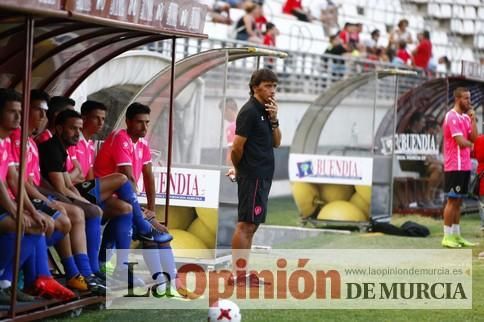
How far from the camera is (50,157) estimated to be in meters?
8.30

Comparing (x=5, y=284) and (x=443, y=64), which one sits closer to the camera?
(x=5, y=284)

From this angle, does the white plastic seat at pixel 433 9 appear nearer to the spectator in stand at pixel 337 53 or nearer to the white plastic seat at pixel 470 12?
the white plastic seat at pixel 470 12

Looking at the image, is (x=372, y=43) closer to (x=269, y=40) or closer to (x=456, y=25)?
(x=269, y=40)

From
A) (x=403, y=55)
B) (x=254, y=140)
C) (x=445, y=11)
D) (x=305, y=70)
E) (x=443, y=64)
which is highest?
(x=445, y=11)

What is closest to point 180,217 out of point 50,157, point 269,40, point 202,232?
point 202,232

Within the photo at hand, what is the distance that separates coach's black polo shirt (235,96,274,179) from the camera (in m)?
9.62

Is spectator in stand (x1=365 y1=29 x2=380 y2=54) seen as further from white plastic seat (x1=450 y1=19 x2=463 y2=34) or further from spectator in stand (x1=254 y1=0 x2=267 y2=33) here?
white plastic seat (x1=450 y1=19 x2=463 y2=34)

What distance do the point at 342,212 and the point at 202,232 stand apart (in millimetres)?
4848

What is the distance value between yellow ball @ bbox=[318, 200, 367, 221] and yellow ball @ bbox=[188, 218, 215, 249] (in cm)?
479

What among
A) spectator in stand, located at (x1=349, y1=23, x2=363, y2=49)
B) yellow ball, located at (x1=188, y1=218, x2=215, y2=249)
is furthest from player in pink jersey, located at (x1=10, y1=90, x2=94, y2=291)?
spectator in stand, located at (x1=349, y1=23, x2=363, y2=49)

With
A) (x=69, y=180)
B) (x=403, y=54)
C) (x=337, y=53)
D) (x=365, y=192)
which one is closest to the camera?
(x=69, y=180)

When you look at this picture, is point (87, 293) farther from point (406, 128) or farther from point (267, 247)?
point (406, 128)

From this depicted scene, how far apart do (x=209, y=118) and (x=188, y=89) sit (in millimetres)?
1492

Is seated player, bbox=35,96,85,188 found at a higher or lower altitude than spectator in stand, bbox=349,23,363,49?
lower
